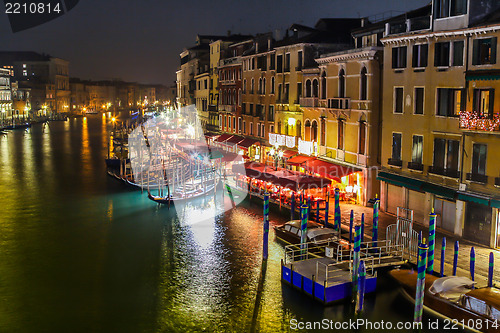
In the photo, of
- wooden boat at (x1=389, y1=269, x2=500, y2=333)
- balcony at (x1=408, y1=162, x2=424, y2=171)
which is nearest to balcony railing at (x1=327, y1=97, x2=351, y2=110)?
balcony at (x1=408, y1=162, x2=424, y2=171)

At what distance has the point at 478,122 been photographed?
66.0ft

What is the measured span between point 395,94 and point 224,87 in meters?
28.9

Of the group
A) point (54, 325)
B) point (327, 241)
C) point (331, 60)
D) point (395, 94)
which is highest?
point (331, 60)

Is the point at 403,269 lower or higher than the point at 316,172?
lower

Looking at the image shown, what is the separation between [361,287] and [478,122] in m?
8.22

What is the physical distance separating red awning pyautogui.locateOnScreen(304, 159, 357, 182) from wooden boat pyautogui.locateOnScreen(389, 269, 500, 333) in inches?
482

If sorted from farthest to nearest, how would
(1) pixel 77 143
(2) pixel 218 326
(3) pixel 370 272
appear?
1. (1) pixel 77 143
2. (3) pixel 370 272
3. (2) pixel 218 326

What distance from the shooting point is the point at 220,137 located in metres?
50.1

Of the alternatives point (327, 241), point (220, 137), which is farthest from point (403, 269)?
point (220, 137)

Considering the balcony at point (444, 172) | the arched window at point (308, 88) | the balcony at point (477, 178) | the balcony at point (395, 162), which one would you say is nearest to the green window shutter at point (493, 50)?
the balcony at point (477, 178)

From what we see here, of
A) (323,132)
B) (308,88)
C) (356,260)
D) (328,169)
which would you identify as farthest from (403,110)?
(308,88)

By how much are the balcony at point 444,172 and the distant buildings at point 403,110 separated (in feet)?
0.15

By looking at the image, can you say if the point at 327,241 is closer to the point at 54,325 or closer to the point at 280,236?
the point at 280,236

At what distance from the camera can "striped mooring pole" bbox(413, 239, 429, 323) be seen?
578 inches
